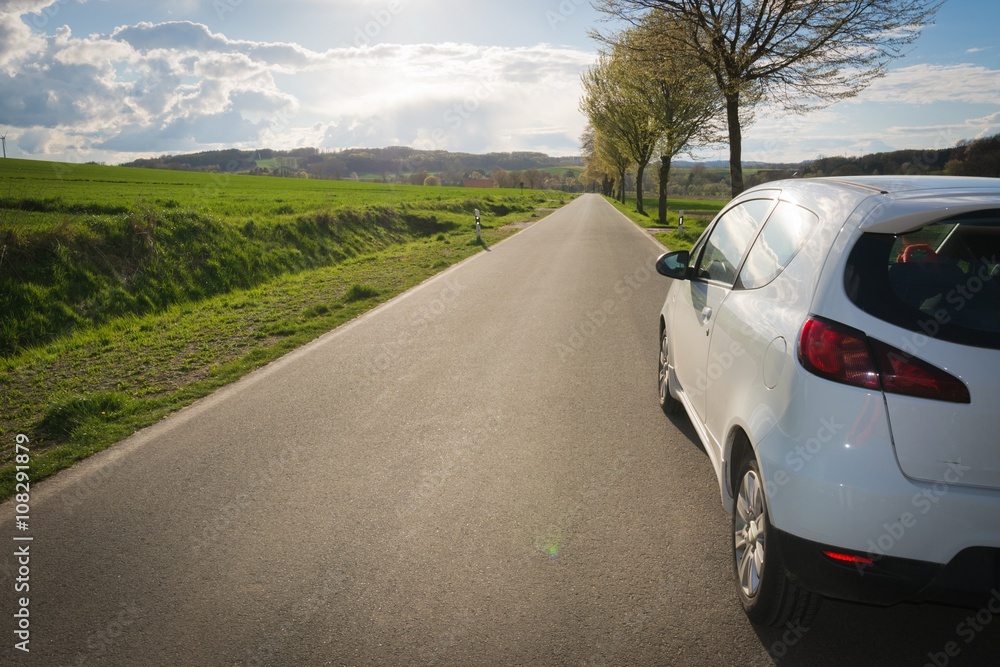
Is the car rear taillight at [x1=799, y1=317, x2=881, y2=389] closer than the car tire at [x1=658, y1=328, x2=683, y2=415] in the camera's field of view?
Yes

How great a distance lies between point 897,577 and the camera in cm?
214

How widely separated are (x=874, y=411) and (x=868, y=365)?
0.16 metres

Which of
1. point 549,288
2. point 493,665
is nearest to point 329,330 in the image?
point 549,288

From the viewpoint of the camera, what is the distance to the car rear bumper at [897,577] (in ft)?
6.81

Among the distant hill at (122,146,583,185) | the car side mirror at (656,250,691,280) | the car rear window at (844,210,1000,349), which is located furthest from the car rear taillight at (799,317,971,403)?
the distant hill at (122,146,583,185)

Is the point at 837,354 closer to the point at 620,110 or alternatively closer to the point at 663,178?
the point at 663,178

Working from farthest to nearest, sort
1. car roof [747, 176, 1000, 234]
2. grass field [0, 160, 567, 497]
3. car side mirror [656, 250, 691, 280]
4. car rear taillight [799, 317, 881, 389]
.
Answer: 1. grass field [0, 160, 567, 497]
2. car side mirror [656, 250, 691, 280]
3. car roof [747, 176, 1000, 234]
4. car rear taillight [799, 317, 881, 389]

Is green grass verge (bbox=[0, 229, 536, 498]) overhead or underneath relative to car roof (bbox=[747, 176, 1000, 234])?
underneath

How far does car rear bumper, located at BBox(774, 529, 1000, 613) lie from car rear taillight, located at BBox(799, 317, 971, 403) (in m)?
0.56

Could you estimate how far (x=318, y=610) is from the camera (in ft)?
9.05

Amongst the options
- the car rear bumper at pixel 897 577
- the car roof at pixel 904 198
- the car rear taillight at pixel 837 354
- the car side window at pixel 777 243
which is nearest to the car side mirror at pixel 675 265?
the car side window at pixel 777 243

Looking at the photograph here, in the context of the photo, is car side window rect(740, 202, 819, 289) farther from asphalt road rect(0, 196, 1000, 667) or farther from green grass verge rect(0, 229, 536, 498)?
green grass verge rect(0, 229, 536, 498)

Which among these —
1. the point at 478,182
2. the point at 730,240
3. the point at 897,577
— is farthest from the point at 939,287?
the point at 478,182

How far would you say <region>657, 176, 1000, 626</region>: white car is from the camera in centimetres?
206
